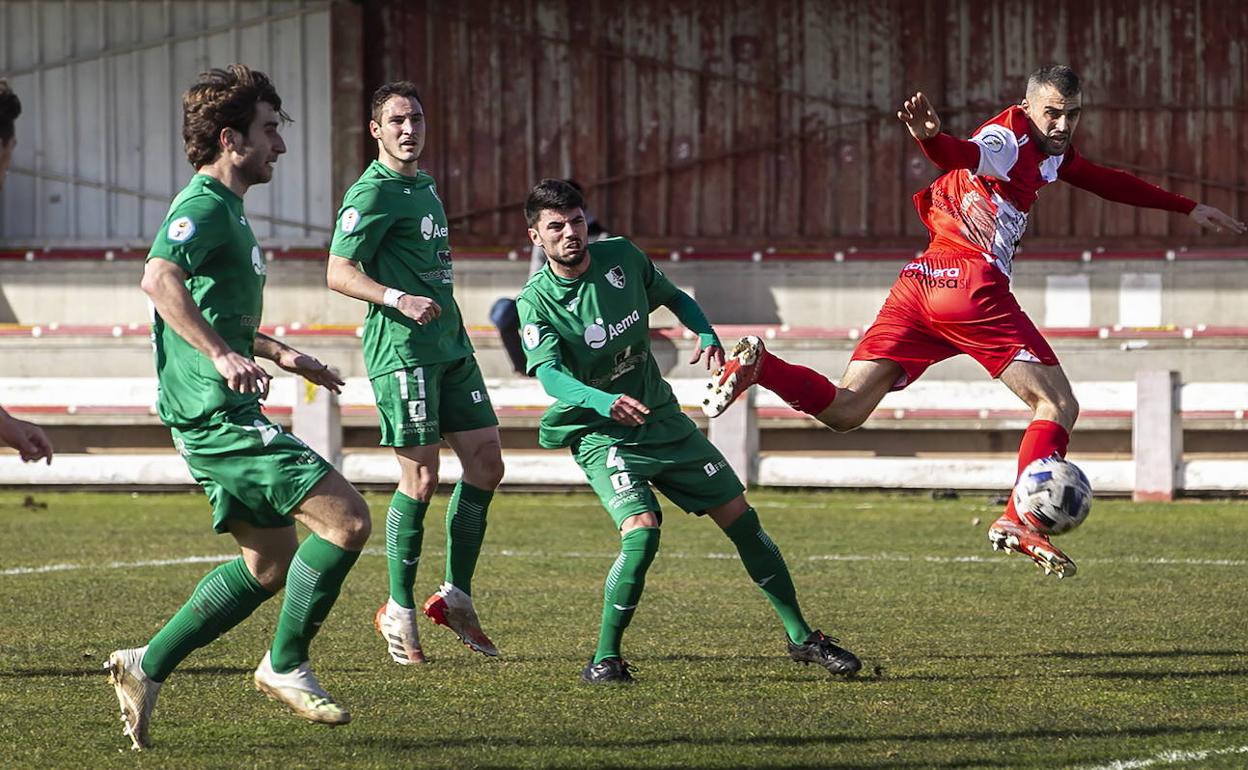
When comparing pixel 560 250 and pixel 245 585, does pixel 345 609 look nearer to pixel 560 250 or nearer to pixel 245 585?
pixel 560 250

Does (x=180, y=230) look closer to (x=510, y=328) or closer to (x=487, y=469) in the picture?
(x=487, y=469)

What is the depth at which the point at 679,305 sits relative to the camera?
7.84 metres

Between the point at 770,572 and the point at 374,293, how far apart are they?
1825mm

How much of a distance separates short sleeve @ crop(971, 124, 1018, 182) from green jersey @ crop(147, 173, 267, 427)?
3.09 metres

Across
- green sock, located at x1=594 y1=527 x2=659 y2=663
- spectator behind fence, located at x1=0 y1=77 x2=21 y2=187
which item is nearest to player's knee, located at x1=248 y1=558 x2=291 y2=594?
spectator behind fence, located at x1=0 y1=77 x2=21 y2=187

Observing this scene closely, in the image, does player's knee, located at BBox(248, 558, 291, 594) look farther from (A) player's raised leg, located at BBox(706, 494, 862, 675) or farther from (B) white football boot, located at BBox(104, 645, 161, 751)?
(A) player's raised leg, located at BBox(706, 494, 862, 675)

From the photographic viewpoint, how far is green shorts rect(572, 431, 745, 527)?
24.0 ft

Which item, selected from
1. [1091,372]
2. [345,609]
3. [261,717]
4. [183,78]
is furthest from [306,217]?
[261,717]

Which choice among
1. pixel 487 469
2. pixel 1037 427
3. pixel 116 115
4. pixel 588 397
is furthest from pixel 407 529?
pixel 116 115

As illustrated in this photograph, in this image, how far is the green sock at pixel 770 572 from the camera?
7340mm

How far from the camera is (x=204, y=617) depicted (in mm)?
5902

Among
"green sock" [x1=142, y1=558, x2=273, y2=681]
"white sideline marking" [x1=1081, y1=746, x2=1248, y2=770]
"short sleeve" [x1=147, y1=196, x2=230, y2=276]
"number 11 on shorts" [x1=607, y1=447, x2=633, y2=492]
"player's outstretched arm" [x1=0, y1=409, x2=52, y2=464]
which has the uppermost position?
"short sleeve" [x1=147, y1=196, x2=230, y2=276]

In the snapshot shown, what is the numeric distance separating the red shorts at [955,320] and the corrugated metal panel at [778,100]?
12.3m

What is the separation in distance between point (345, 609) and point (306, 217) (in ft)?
41.8
